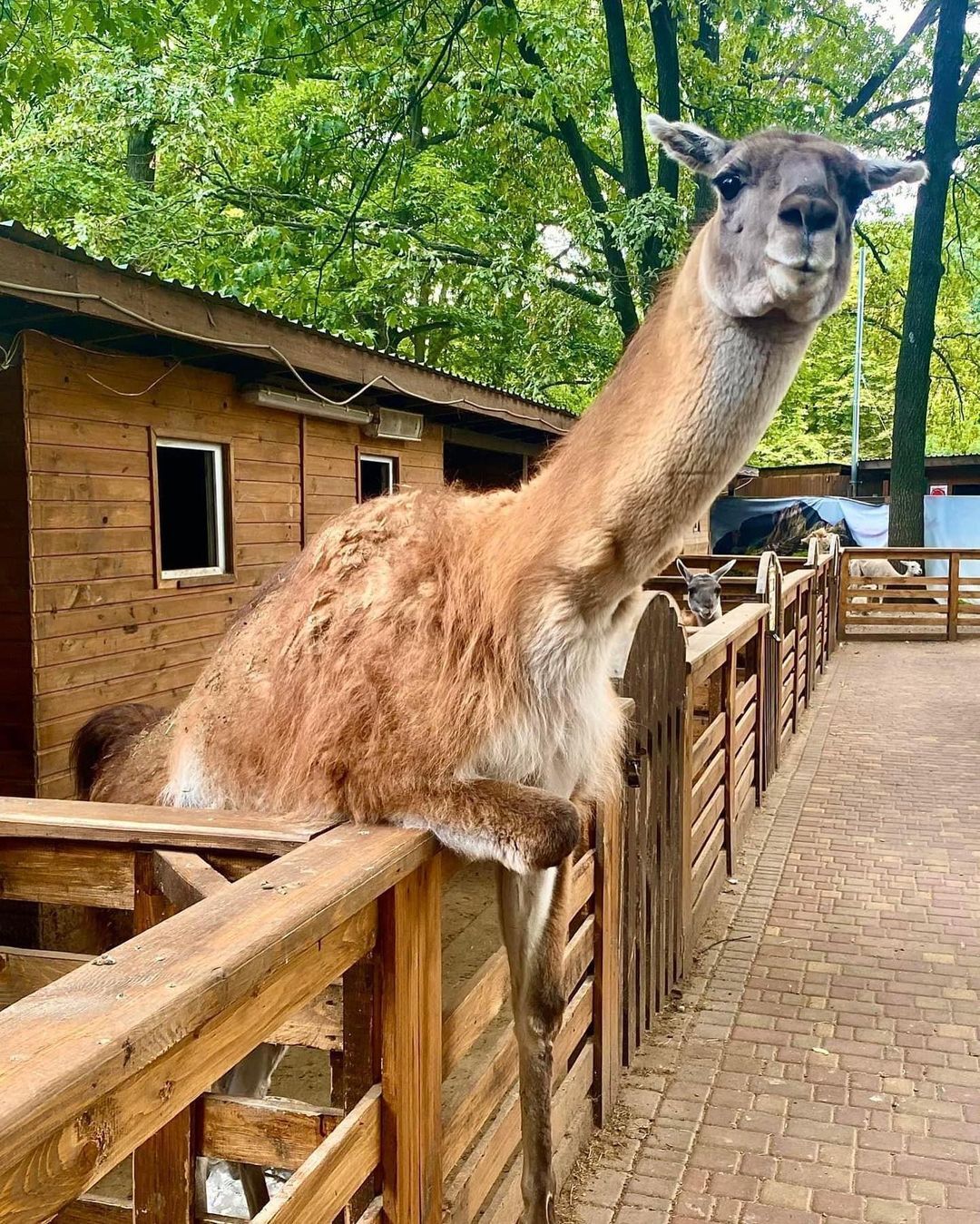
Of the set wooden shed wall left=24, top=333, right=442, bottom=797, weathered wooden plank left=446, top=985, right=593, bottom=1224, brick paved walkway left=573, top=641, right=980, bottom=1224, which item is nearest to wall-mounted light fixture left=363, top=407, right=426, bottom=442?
wooden shed wall left=24, top=333, right=442, bottom=797

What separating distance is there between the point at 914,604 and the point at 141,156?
14.3m

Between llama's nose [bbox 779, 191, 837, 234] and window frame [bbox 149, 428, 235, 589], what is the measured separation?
14.2 feet

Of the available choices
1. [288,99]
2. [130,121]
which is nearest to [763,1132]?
[130,121]

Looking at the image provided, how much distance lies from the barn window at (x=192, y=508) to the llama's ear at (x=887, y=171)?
4.45 metres

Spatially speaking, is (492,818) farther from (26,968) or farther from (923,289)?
(923,289)

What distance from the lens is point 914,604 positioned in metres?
15.7

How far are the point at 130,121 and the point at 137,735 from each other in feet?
36.6

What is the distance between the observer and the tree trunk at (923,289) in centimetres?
1519

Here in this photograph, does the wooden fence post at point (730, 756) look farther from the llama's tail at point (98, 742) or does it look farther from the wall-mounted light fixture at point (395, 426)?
the wall-mounted light fixture at point (395, 426)

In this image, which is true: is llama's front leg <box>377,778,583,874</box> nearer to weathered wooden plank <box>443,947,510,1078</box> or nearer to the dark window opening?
weathered wooden plank <box>443,947,510,1078</box>

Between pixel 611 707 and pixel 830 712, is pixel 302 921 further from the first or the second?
pixel 830 712

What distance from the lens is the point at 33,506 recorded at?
455 centimetres

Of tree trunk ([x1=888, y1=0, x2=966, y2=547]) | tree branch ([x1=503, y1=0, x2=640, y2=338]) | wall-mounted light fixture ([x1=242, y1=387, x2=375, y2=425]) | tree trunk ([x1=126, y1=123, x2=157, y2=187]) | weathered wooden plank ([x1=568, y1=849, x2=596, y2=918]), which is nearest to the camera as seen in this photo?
weathered wooden plank ([x1=568, y1=849, x2=596, y2=918])

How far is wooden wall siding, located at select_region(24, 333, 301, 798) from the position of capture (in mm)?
4637
